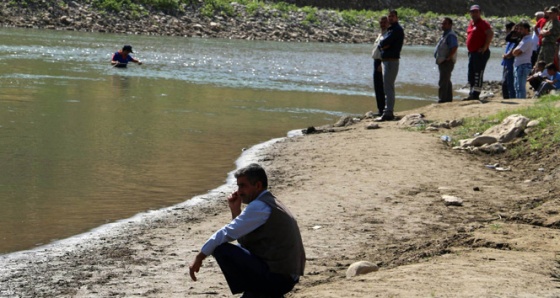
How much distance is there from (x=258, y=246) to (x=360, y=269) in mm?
1254

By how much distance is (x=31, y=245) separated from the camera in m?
8.56

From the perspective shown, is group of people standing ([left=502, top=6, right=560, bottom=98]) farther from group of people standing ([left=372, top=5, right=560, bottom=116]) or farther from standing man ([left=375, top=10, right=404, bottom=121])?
standing man ([left=375, top=10, right=404, bottom=121])

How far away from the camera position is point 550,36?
57.9ft

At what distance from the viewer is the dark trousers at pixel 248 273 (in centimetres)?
630

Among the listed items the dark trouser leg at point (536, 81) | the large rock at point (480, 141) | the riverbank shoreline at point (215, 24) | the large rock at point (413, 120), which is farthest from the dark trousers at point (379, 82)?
the riverbank shoreline at point (215, 24)

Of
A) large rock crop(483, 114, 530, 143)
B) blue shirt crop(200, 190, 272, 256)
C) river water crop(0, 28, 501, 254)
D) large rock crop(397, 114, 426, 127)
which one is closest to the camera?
blue shirt crop(200, 190, 272, 256)

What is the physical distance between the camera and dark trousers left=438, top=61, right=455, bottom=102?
17.5 meters

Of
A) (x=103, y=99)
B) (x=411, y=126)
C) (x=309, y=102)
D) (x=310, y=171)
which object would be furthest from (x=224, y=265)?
(x=309, y=102)

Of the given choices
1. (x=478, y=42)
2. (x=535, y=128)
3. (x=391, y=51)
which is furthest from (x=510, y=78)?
(x=535, y=128)

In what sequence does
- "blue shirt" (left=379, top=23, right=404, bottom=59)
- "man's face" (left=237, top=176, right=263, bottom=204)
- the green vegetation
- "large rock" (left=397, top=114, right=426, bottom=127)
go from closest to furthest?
"man's face" (left=237, top=176, right=263, bottom=204), the green vegetation, "large rock" (left=397, top=114, right=426, bottom=127), "blue shirt" (left=379, top=23, right=404, bottom=59)

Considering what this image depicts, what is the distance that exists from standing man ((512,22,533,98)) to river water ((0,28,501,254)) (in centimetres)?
354

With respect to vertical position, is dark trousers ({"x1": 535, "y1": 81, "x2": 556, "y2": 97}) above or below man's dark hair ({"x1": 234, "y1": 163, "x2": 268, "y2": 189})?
below

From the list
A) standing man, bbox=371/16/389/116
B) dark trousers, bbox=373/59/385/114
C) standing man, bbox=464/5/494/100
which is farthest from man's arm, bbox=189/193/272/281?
standing man, bbox=464/5/494/100

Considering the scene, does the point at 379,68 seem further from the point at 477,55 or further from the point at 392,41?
the point at 477,55
